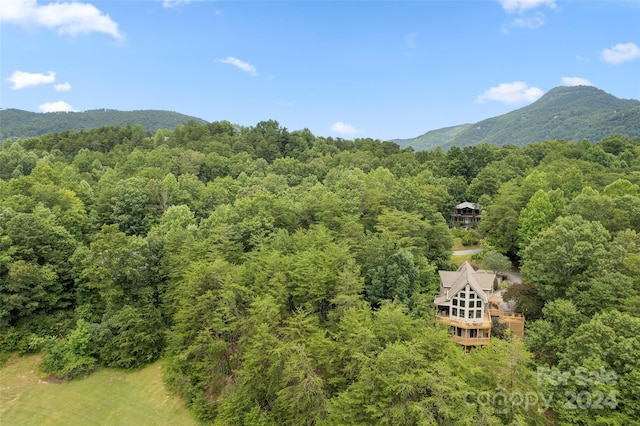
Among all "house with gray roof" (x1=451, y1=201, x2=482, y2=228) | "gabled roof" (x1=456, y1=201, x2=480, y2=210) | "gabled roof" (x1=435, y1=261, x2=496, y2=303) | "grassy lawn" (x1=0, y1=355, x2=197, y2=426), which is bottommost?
"grassy lawn" (x1=0, y1=355, x2=197, y2=426)

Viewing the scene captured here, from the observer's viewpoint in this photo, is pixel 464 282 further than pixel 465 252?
No

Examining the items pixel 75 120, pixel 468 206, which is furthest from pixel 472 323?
pixel 75 120

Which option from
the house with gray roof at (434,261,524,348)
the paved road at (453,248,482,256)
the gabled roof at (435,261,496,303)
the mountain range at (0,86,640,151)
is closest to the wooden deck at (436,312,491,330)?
the house with gray roof at (434,261,524,348)

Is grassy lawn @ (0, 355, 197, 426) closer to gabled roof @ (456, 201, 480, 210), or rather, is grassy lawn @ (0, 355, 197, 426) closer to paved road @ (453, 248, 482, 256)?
paved road @ (453, 248, 482, 256)

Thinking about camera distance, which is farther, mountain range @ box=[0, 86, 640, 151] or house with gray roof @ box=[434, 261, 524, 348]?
mountain range @ box=[0, 86, 640, 151]

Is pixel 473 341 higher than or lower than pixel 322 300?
lower

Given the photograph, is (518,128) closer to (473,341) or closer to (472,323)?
(472,323)
